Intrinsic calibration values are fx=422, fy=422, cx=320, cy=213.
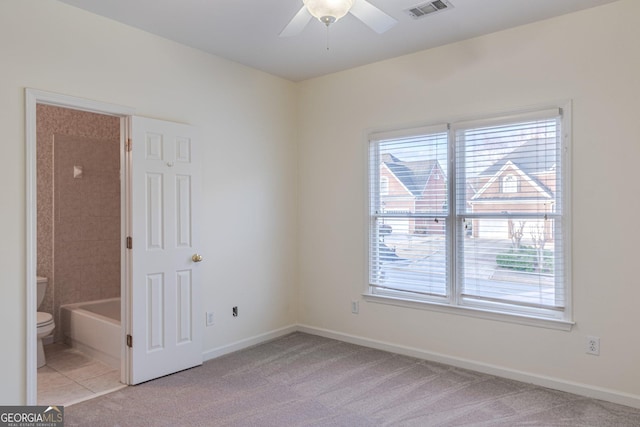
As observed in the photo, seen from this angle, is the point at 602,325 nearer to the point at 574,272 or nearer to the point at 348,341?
the point at 574,272

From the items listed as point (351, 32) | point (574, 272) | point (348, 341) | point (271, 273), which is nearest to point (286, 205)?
point (271, 273)

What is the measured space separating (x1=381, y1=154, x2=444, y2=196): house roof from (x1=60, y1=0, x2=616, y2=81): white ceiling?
99 centimetres

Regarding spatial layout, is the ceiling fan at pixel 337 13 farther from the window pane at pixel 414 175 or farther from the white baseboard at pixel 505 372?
the white baseboard at pixel 505 372

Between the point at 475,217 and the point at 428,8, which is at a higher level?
the point at 428,8

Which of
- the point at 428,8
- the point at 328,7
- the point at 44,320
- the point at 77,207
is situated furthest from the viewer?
the point at 77,207

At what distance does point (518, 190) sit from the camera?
332 cm

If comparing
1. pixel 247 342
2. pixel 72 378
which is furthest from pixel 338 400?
pixel 72 378

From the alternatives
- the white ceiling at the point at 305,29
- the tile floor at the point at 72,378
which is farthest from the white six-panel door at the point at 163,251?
the white ceiling at the point at 305,29

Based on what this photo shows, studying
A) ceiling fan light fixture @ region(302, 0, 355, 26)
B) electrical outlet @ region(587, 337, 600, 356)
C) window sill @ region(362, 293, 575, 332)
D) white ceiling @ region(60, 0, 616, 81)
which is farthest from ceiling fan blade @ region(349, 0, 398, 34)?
electrical outlet @ region(587, 337, 600, 356)

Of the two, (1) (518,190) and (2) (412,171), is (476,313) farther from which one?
(2) (412,171)

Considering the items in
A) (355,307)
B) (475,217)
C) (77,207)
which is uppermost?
(77,207)

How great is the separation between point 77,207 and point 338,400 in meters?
3.49

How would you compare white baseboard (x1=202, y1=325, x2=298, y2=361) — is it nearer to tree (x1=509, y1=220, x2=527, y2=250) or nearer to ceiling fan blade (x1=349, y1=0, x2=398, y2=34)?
tree (x1=509, y1=220, x2=527, y2=250)

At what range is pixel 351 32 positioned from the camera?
11.2 ft
